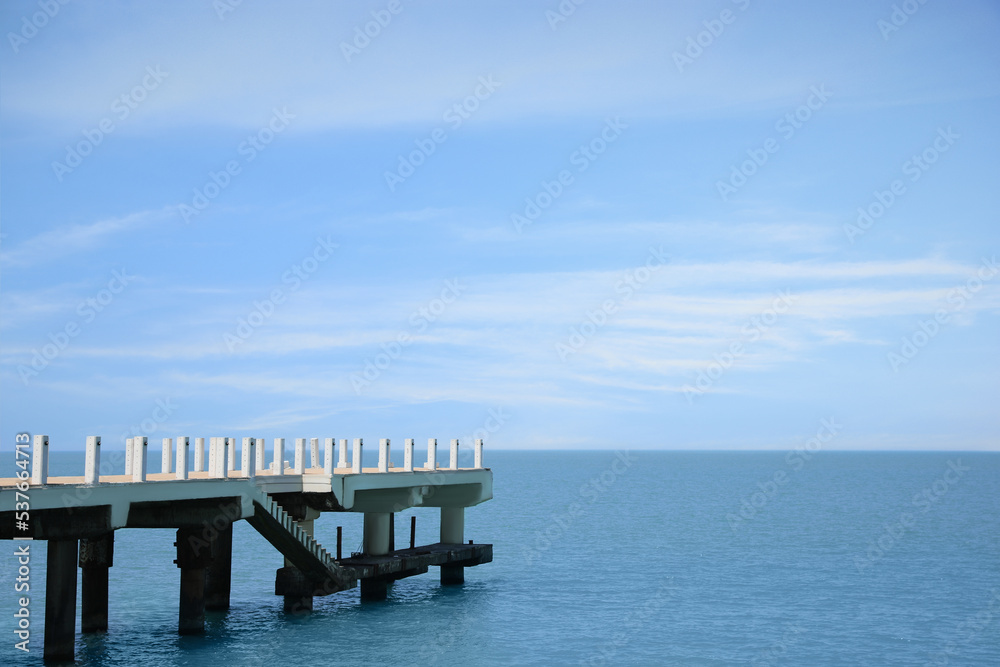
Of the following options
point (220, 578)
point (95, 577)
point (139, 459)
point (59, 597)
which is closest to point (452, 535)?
point (220, 578)

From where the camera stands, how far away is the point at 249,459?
3612cm

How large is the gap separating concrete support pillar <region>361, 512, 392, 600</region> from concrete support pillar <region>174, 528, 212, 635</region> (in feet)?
30.9

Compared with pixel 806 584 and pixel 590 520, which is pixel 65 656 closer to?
pixel 806 584

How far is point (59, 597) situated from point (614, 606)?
83.5 ft

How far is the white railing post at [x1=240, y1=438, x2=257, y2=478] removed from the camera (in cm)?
3612

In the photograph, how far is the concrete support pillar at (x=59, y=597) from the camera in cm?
2922

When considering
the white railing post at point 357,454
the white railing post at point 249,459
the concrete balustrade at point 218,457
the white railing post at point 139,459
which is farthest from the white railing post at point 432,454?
the white railing post at point 139,459

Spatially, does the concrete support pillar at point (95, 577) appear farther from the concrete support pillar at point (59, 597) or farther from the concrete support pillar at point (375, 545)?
the concrete support pillar at point (375, 545)

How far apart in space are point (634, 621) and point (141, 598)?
66.4 ft

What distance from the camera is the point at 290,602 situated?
134 feet

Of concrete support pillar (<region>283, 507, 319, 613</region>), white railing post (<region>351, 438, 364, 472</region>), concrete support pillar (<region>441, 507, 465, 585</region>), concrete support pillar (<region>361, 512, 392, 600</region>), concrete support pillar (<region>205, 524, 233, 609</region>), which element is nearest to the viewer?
concrete support pillar (<region>283, 507, 319, 613</region>)

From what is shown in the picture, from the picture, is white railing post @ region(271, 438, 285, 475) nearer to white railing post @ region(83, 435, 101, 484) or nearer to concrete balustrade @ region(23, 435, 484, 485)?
concrete balustrade @ region(23, 435, 484, 485)

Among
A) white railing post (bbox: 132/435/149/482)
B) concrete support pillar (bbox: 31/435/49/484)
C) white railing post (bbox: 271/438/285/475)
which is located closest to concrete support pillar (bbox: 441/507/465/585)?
white railing post (bbox: 271/438/285/475)

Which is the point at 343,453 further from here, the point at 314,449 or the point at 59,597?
the point at 59,597
